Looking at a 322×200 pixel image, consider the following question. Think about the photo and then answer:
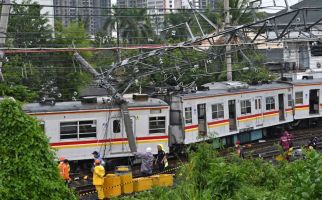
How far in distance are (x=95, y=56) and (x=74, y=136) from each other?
75.1 feet

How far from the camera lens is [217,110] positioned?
23.9m

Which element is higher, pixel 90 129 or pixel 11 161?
pixel 11 161

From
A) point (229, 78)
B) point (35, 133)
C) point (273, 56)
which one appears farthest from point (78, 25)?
point (35, 133)

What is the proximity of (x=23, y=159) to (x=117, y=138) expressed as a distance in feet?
41.0

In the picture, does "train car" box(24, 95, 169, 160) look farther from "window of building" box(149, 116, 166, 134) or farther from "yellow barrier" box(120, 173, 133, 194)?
"yellow barrier" box(120, 173, 133, 194)

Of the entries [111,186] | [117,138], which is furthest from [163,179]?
[117,138]

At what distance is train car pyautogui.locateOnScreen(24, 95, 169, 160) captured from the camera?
19.5 metres

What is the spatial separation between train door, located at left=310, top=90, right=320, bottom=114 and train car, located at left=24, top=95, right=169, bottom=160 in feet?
39.5

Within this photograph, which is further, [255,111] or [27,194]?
[255,111]

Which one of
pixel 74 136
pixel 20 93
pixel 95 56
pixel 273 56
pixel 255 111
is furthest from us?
pixel 273 56

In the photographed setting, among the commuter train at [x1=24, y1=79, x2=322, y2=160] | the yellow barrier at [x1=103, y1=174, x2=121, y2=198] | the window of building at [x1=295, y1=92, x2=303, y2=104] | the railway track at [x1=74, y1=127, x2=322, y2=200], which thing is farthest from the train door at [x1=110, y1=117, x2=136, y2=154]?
the window of building at [x1=295, y1=92, x2=303, y2=104]

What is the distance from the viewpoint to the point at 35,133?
8.29 metres

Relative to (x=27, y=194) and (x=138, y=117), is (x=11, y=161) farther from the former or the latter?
(x=138, y=117)

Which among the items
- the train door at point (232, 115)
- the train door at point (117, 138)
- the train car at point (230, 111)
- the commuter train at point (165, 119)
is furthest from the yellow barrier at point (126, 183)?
the train door at point (232, 115)
